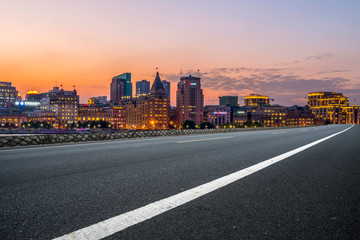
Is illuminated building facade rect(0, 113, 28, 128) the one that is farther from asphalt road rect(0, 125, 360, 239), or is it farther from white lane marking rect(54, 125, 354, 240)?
white lane marking rect(54, 125, 354, 240)

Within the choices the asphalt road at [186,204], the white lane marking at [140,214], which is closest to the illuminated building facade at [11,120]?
the asphalt road at [186,204]

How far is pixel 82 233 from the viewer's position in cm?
216

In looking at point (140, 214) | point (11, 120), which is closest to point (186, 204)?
point (140, 214)

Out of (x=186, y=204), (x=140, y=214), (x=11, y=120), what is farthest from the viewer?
(x=11, y=120)

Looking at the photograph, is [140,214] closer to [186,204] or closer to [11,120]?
[186,204]

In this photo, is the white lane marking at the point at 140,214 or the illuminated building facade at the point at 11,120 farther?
the illuminated building facade at the point at 11,120

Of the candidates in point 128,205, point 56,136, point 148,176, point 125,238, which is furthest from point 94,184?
point 56,136

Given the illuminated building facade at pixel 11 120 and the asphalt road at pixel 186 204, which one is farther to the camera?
the illuminated building facade at pixel 11 120

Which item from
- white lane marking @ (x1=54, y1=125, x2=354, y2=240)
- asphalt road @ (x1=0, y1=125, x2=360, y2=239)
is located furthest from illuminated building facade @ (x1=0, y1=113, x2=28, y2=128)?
white lane marking @ (x1=54, y1=125, x2=354, y2=240)

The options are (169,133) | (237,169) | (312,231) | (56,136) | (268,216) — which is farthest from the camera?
(169,133)

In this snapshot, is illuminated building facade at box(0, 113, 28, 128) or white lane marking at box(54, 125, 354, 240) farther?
illuminated building facade at box(0, 113, 28, 128)

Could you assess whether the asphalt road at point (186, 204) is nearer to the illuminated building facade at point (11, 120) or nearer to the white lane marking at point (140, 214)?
the white lane marking at point (140, 214)

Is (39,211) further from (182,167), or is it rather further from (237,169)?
(237,169)

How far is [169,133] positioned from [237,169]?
2027 cm
